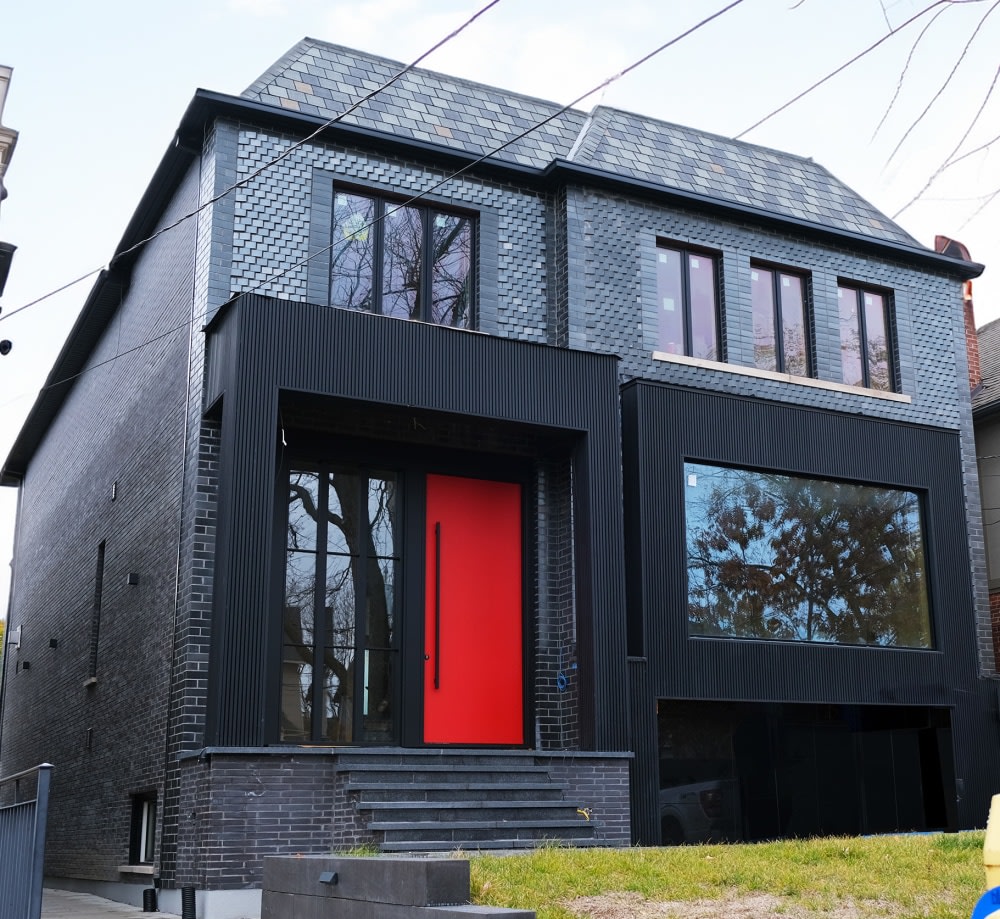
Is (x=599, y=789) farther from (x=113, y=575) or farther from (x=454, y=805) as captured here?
(x=113, y=575)

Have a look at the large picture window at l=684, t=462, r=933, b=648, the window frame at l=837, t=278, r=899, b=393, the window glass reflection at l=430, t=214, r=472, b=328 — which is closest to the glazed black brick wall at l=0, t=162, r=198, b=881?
the window glass reflection at l=430, t=214, r=472, b=328

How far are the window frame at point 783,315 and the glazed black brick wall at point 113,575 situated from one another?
7.85 metres

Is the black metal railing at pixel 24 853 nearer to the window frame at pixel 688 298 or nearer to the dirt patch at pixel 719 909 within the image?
the dirt patch at pixel 719 909

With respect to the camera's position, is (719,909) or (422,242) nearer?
(719,909)

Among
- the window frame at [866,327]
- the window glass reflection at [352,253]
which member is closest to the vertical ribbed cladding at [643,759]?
the window glass reflection at [352,253]

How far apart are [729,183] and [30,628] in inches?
Result: 630

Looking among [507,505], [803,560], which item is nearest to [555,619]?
[507,505]

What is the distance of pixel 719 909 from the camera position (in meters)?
7.23

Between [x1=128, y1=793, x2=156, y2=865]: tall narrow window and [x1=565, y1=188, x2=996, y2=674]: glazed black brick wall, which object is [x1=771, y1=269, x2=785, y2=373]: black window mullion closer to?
[x1=565, y1=188, x2=996, y2=674]: glazed black brick wall

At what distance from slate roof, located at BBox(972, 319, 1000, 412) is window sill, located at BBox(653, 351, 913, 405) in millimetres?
2793

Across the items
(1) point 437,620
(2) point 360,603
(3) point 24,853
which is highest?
(2) point 360,603

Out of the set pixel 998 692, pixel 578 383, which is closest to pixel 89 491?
pixel 578 383

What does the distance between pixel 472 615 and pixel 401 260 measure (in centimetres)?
439

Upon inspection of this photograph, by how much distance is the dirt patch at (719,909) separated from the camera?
7030mm
